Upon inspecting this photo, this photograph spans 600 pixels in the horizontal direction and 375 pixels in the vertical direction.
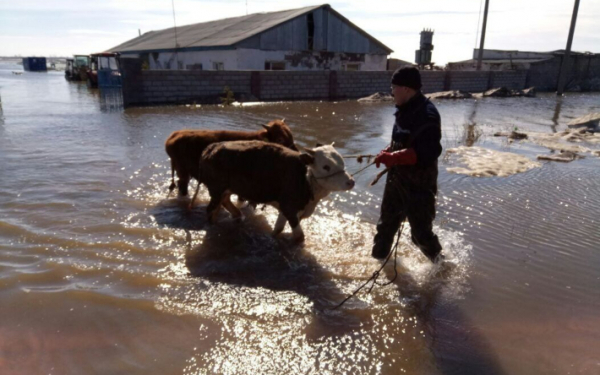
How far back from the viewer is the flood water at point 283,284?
3.72 meters

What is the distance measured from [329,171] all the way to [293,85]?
21377mm

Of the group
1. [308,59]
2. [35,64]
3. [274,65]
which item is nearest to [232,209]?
[274,65]

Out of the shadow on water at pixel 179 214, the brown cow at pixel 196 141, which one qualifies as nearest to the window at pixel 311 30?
the brown cow at pixel 196 141

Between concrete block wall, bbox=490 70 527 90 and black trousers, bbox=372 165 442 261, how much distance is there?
35941 millimetres

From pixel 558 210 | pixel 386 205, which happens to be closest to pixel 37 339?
pixel 386 205

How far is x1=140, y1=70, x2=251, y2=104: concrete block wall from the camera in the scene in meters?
21.7

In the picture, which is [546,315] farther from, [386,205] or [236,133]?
[236,133]

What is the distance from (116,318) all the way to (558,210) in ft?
22.8

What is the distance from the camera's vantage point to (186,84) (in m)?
22.6

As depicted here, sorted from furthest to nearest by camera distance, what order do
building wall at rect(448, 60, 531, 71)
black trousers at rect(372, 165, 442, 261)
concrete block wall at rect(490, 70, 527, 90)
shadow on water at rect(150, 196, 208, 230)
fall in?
building wall at rect(448, 60, 531, 71), concrete block wall at rect(490, 70, 527, 90), shadow on water at rect(150, 196, 208, 230), black trousers at rect(372, 165, 442, 261)

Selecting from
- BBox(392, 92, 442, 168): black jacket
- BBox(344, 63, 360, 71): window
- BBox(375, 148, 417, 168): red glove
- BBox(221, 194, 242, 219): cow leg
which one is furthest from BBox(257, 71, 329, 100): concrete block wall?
BBox(375, 148, 417, 168): red glove

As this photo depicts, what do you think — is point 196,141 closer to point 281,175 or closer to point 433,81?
point 281,175

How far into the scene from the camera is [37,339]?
12.4 feet

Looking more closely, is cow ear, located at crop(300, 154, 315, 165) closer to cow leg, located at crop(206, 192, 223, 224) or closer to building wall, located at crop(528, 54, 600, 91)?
cow leg, located at crop(206, 192, 223, 224)
